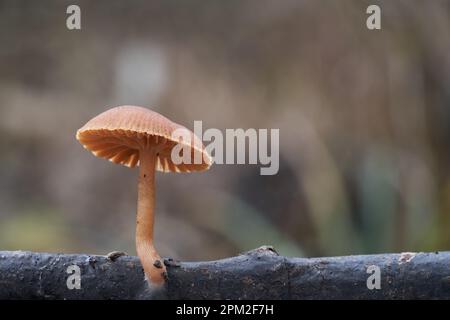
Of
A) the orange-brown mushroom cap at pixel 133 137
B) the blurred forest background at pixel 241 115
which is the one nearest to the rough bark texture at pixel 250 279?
the orange-brown mushroom cap at pixel 133 137

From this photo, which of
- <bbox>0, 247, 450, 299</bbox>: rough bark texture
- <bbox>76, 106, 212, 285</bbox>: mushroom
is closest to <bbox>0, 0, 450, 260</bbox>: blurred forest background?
<bbox>0, 247, 450, 299</bbox>: rough bark texture

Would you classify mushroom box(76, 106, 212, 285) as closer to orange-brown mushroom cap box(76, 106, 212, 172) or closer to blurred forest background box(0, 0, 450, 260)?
orange-brown mushroom cap box(76, 106, 212, 172)

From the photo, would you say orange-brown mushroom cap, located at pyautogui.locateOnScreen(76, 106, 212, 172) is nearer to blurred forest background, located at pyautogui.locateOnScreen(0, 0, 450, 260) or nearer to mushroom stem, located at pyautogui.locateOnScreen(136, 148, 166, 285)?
mushroom stem, located at pyautogui.locateOnScreen(136, 148, 166, 285)

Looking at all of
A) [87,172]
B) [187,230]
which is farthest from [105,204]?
[187,230]

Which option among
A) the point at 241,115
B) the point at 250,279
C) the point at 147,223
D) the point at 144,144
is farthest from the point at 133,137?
the point at 241,115

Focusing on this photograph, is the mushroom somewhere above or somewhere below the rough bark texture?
above

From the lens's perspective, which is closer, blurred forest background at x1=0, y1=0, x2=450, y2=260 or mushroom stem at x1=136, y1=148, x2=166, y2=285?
mushroom stem at x1=136, y1=148, x2=166, y2=285

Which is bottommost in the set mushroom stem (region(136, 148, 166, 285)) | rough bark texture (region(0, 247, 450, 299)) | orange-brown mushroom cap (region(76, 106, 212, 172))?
rough bark texture (region(0, 247, 450, 299))

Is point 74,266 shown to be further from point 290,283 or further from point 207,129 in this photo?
point 207,129
